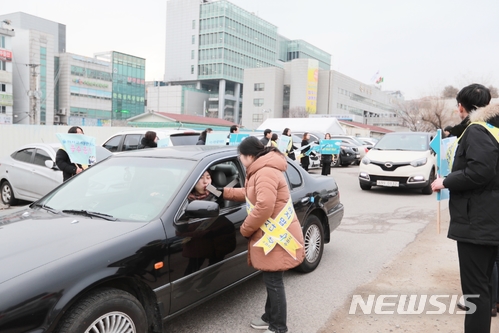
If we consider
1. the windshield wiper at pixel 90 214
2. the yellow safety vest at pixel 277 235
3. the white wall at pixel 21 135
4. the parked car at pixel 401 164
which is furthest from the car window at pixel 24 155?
the parked car at pixel 401 164

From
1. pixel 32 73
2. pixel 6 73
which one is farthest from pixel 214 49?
pixel 6 73

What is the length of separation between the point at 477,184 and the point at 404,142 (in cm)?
985

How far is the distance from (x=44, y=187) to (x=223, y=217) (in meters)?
6.43

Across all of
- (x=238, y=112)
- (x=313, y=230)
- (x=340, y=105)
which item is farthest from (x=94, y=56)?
(x=313, y=230)

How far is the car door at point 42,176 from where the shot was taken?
831cm

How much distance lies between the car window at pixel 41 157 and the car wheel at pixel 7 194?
3.52 feet

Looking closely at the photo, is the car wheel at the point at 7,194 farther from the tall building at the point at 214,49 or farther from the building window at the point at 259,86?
the tall building at the point at 214,49

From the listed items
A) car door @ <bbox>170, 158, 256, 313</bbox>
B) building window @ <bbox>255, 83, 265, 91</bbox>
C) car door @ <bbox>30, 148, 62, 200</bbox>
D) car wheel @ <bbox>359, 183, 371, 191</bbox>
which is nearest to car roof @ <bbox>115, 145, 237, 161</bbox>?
car door @ <bbox>170, 158, 256, 313</bbox>

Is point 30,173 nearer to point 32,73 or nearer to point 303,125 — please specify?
point 303,125

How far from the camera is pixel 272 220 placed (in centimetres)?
312

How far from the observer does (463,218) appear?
278 cm

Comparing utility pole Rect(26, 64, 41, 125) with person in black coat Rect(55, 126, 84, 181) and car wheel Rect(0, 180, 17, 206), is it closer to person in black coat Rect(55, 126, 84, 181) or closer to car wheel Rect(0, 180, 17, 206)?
car wheel Rect(0, 180, 17, 206)

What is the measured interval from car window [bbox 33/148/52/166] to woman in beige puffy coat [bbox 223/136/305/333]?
6.92 metres

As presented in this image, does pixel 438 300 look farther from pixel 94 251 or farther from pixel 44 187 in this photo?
pixel 44 187
